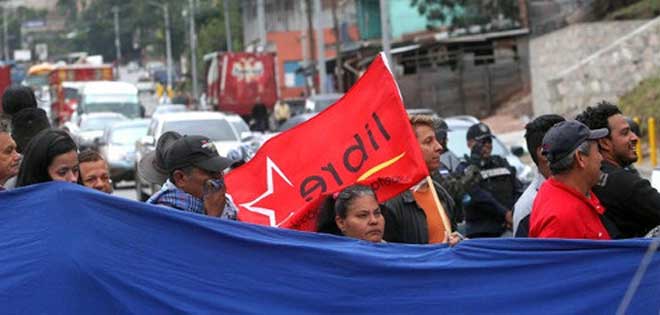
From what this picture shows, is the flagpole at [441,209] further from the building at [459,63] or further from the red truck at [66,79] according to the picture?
the red truck at [66,79]

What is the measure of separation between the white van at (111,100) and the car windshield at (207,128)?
968 inches

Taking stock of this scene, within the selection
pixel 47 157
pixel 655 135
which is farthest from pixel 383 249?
pixel 655 135

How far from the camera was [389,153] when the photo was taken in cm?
766

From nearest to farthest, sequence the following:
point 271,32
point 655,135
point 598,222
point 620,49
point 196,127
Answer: point 598,222
point 196,127
point 655,135
point 620,49
point 271,32

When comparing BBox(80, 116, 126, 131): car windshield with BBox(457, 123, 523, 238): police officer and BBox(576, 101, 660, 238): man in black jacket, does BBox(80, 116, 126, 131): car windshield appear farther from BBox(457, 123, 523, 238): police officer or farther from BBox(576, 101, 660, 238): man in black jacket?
BBox(576, 101, 660, 238): man in black jacket

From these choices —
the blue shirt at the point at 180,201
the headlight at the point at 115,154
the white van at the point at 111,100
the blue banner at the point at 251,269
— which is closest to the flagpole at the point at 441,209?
the blue shirt at the point at 180,201

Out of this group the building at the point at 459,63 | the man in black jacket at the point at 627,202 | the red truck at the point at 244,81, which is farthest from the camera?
the red truck at the point at 244,81

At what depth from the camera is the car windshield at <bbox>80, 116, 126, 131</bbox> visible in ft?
131

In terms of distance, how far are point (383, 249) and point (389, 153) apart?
5.02 feet

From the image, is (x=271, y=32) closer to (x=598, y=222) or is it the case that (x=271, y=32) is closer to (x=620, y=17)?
(x=620, y=17)

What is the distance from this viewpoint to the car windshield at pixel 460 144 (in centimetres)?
1739

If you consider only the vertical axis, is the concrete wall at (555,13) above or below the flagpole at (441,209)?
above

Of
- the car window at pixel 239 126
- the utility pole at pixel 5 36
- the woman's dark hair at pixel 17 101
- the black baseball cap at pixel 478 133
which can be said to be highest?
the utility pole at pixel 5 36

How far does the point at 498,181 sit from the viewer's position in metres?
11.7
